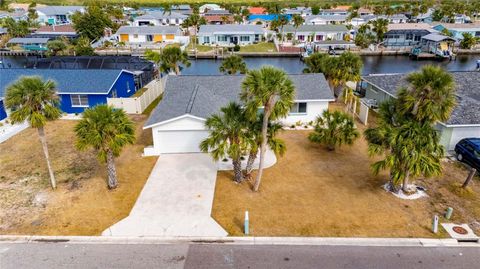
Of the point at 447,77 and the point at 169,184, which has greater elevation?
the point at 447,77

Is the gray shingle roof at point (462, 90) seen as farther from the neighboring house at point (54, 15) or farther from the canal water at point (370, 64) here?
the neighboring house at point (54, 15)

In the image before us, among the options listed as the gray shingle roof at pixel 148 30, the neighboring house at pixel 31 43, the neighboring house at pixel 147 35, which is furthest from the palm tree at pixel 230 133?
the neighboring house at pixel 31 43

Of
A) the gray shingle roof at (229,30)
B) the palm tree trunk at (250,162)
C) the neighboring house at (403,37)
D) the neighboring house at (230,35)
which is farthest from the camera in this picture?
the gray shingle roof at (229,30)

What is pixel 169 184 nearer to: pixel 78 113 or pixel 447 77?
pixel 447 77

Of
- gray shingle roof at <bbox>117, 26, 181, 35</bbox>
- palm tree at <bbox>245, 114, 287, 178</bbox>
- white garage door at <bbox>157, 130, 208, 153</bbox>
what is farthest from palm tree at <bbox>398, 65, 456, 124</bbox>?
gray shingle roof at <bbox>117, 26, 181, 35</bbox>

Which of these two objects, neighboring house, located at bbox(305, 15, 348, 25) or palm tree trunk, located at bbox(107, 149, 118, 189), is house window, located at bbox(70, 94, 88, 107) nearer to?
palm tree trunk, located at bbox(107, 149, 118, 189)

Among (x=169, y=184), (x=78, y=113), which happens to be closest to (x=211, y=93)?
(x=169, y=184)
